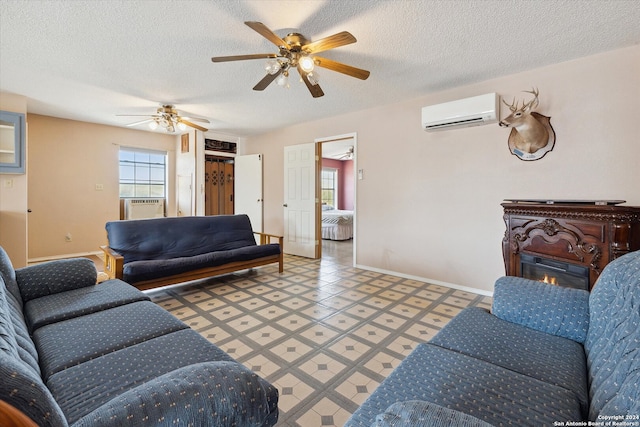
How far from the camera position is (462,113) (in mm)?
3162

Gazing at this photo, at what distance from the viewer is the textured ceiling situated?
1.98 meters

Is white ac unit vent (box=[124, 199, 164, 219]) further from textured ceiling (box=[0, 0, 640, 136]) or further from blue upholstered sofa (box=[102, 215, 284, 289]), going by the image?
blue upholstered sofa (box=[102, 215, 284, 289])

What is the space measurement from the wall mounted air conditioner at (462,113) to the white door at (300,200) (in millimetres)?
2104

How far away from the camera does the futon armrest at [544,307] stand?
1.38 metres

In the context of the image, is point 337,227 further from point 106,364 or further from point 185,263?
point 106,364

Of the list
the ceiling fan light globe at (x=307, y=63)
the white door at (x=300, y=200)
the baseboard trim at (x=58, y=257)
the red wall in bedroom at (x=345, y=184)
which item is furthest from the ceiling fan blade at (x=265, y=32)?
the red wall in bedroom at (x=345, y=184)

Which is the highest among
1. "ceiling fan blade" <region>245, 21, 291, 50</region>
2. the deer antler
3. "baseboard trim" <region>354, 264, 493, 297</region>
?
"ceiling fan blade" <region>245, 21, 291, 50</region>

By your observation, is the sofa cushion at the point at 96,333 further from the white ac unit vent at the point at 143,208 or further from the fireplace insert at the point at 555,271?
the white ac unit vent at the point at 143,208

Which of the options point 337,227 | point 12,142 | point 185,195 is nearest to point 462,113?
point 337,227

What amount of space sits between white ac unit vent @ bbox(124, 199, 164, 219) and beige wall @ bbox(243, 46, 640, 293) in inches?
141

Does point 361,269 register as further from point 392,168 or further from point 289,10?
point 289,10

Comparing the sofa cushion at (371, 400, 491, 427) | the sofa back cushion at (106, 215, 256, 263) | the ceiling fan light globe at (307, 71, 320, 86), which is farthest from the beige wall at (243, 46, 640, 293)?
the sofa cushion at (371, 400, 491, 427)

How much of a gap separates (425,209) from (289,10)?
107 inches

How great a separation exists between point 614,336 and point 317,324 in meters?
1.92
